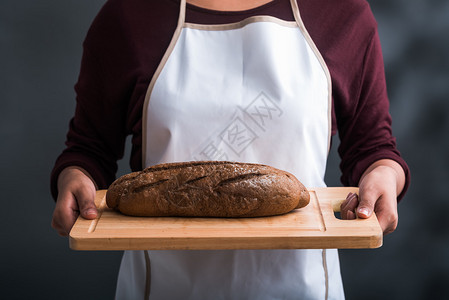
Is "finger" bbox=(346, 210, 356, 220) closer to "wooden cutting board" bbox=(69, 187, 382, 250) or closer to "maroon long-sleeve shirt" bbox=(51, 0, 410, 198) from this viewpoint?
"wooden cutting board" bbox=(69, 187, 382, 250)

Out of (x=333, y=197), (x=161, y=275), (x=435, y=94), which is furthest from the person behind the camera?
(x=435, y=94)

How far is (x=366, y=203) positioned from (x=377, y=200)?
78 millimetres

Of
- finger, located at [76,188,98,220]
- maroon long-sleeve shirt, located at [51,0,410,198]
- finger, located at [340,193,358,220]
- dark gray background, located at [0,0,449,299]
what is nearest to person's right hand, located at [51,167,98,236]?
finger, located at [76,188,98,220]

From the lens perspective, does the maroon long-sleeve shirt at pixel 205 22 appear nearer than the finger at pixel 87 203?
No

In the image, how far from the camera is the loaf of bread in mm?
1216

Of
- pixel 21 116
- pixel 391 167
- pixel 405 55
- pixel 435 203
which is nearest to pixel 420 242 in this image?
pixel 435 203

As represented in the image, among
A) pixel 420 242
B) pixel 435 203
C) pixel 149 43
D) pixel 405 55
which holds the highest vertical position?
pixel 149 43

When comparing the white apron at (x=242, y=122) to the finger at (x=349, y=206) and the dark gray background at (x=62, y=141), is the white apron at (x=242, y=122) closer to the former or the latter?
the finger at (x=349, y=206)

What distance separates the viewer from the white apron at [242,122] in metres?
1.41

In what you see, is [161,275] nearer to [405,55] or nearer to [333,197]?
[333,197]

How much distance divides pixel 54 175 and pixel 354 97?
837 mm

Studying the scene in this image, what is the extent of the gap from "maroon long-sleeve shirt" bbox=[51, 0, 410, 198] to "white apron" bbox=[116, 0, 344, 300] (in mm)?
35

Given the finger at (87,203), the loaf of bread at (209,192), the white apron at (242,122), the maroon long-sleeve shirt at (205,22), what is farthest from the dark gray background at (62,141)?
the loaf of bread at (209,192)

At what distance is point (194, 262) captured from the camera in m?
1.42
